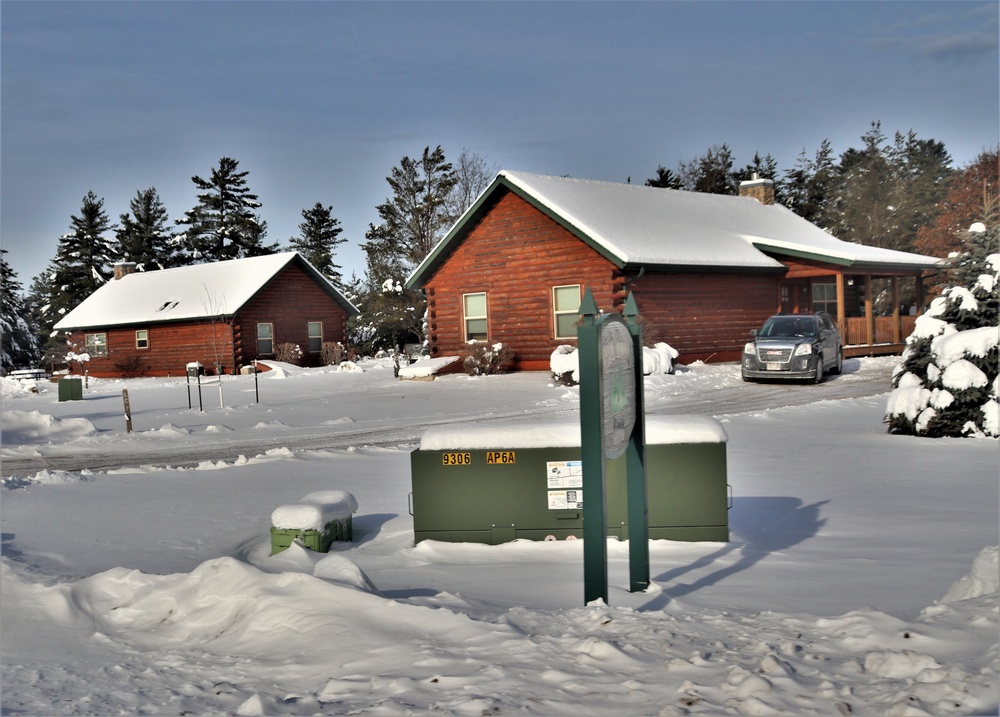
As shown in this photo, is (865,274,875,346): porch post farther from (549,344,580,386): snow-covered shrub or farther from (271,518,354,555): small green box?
(271,518,354,555): small green box

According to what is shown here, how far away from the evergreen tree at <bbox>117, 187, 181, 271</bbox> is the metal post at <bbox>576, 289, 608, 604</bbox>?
7347cm

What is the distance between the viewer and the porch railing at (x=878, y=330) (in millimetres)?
33031

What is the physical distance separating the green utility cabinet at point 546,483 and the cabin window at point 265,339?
3603 centimetres

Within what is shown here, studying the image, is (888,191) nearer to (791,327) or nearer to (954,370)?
(791,327)

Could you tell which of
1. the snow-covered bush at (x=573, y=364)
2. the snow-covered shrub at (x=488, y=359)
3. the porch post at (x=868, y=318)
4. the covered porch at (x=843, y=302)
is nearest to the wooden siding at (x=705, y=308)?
the covered porch at (x=843, y=302)

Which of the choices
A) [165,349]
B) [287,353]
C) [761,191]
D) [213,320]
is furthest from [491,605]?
[165,349]

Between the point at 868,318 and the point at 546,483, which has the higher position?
the point at 868,318

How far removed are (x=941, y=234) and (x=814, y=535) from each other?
50.5 m

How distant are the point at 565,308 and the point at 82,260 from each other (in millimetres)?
58653

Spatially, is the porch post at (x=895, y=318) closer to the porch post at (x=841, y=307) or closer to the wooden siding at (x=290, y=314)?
the porch post at (x=841, y=307)

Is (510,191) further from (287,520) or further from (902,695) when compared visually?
(902,695)

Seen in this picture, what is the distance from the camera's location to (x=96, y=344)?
4662 cm

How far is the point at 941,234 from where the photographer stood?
5275cm

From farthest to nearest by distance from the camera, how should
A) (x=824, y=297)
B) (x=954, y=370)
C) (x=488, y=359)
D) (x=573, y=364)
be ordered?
(x=824, y=297) → (x=488, y=359) → (x=573, y=364) → (x=954, y=370)
